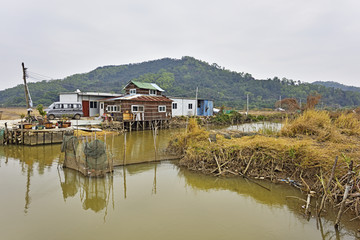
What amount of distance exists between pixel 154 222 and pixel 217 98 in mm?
62009

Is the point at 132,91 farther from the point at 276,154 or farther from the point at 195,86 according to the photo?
the point at 195,86

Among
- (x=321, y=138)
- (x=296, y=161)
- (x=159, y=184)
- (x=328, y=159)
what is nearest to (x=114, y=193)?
(x=159, y=184)

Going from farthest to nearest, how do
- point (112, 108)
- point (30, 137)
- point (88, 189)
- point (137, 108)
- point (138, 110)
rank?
point (112, 108)
point (138, 110)
point (137, 108)
point (30, 137)
point (88, 189)

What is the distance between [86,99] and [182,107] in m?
12.2

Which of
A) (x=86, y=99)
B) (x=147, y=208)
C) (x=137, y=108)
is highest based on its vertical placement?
(x=86, y=99)

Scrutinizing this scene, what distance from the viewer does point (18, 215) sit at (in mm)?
5688

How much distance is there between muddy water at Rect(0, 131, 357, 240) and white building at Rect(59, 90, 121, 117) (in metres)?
18.0

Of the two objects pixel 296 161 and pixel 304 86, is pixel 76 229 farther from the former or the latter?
pixel 304 86

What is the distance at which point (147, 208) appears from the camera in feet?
20.0

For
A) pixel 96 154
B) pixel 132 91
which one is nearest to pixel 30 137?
pixel 96 154

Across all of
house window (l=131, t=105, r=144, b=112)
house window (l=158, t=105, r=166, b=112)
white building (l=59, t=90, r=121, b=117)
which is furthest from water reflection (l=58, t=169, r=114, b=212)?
white building (l=59, t=90, r=121, b=117)

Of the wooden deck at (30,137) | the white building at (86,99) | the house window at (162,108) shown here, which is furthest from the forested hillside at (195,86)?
the wooden deck at (30,137)

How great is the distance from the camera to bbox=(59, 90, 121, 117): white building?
2617cm

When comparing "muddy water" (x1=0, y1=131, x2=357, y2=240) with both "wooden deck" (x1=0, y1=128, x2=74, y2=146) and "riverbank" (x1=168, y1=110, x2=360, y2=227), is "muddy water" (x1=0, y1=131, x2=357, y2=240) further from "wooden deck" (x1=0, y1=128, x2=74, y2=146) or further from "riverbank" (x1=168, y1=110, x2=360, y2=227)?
"wooden deck" (x1=0, y1=128, x2=74, y2=146)
